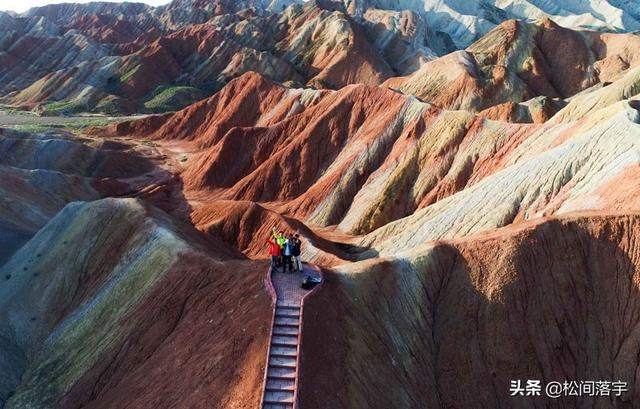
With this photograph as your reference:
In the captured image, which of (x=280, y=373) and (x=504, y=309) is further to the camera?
(x=504, y=309)

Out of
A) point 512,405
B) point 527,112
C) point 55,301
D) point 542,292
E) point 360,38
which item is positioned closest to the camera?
point 512,405

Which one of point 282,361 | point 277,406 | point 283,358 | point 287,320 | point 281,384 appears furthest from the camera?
point 287,320

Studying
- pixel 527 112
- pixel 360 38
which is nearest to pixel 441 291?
pixel 527 112

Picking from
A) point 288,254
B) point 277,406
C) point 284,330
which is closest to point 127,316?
point 288,254

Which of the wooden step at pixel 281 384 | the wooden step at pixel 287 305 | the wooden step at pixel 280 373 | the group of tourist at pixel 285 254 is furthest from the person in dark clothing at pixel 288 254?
the wooden step at pixel 281 384

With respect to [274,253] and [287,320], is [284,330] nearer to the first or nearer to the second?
[287,320]

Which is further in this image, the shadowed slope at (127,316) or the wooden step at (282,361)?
the shadowed slope at (127,316)

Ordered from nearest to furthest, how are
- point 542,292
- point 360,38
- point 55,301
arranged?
point 542,292
point 55,301
point 360,38

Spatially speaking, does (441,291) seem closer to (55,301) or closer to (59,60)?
(55,301)

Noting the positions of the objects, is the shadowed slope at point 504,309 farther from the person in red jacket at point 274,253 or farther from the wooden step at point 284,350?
the wooden step at point 284,350

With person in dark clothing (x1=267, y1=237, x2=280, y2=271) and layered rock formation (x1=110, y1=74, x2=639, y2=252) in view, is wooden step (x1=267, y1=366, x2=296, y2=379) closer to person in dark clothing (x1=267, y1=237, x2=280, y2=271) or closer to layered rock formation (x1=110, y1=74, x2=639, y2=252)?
person in dark clothing (x1=267, y1=237, x2=280, y2=271)

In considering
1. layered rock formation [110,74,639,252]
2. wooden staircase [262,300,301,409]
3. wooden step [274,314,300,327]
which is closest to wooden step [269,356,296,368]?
wooden staircase [262,300,301,409]
